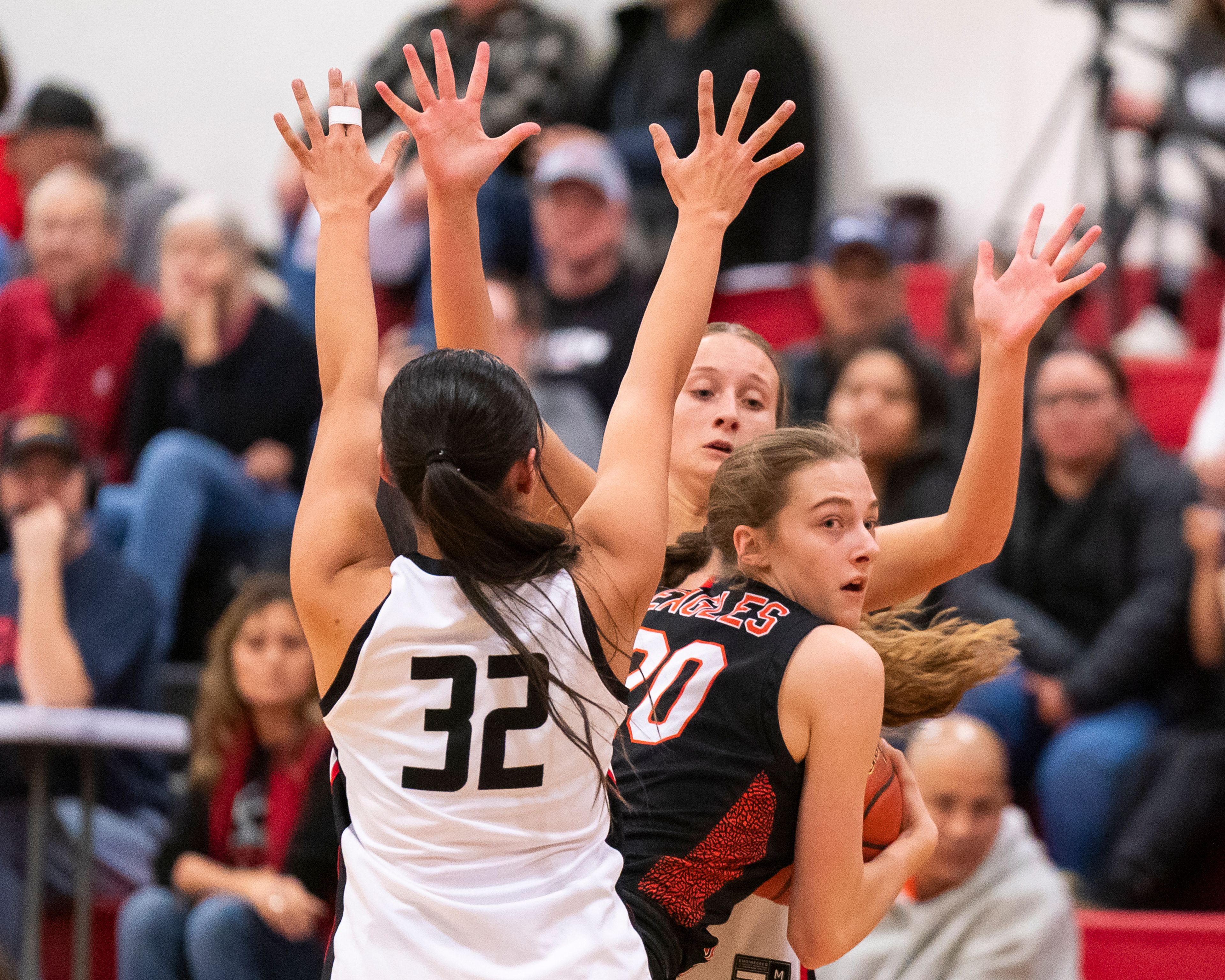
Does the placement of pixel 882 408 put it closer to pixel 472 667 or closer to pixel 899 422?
pixel 899 422

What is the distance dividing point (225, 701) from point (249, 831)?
13.6 inches

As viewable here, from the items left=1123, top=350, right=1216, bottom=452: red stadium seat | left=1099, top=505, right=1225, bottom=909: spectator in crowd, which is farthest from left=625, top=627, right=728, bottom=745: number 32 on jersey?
left=1123, top=350, right=1216, bottom=452: red stadium seat

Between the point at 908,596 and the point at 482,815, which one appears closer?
the point at 482,815

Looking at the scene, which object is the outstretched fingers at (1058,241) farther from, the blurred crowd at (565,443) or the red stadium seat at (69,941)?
the red stadium seat at (69,941)

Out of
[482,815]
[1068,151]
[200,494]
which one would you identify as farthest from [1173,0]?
[482,815]

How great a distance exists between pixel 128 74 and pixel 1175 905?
277 inches

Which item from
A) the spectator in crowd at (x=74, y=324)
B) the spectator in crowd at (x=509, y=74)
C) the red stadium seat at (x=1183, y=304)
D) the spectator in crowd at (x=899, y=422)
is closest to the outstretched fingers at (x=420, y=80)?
the spectator in crowd at (x=899, y=422)

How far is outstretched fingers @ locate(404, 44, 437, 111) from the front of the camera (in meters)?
2.08

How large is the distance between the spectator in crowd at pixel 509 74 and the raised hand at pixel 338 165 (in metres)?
4.37

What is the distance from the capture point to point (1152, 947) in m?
3.38

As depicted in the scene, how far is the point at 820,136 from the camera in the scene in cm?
736

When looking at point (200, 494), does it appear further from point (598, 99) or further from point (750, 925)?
point (750, 925)

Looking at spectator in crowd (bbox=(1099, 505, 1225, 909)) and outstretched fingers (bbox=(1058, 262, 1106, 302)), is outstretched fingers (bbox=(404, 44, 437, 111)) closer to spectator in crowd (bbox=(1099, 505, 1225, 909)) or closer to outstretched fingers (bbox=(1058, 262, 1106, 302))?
outstretched fingers (bbox=(1058, 262, 1106, 302))

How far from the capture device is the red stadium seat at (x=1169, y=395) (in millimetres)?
5402
